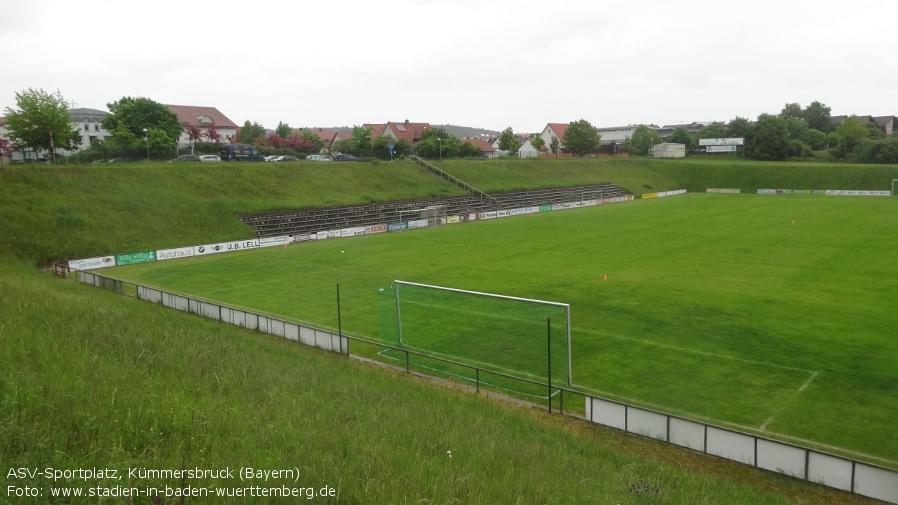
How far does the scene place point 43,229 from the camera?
3819cm

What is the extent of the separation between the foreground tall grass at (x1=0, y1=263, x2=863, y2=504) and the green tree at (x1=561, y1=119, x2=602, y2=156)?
98.0m

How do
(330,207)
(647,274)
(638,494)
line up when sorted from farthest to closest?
(330,207) < (647,274) < (638,494)

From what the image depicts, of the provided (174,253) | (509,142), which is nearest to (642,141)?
(509,142)

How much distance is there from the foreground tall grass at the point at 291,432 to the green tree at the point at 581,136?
9802 cm

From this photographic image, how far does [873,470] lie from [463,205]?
54.8 m

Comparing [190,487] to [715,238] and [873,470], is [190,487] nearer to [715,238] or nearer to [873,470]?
[873,470]

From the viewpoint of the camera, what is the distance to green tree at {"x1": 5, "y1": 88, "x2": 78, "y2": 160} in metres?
47.9

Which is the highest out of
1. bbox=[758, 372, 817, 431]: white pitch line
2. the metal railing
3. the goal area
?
the metal railing

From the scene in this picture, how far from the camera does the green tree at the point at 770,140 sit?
330 feet

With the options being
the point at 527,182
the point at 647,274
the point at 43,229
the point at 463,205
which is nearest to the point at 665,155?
the point at 527,182

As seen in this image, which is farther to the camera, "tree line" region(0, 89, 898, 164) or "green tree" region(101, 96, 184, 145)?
"green tree" region(101, 96, 184, 145)

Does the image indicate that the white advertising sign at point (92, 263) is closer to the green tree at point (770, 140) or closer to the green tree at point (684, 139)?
the green tree at point (770, 140)

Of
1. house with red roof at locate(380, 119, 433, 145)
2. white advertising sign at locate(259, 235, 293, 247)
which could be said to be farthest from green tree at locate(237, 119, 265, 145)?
white advertising sign at locate(259, 235, 293, 247)

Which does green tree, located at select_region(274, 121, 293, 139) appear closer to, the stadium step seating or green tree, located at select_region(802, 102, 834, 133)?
the stadium step seating
